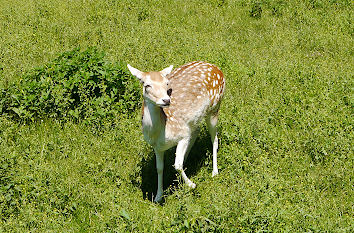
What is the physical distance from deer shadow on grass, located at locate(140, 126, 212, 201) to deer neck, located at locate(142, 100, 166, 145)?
75 cm

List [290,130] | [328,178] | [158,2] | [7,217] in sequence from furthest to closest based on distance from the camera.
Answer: [158,2] < [290,130] < [328,178] < [7,217]

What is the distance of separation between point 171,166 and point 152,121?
1.35 meters

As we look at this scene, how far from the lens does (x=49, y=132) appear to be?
7.93m

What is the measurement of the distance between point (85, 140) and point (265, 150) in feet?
9.03

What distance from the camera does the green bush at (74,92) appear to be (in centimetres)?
812

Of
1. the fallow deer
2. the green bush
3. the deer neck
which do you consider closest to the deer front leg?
the fallow deer

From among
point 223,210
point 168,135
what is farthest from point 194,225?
point 168,135

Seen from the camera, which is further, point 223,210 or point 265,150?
point 265,150

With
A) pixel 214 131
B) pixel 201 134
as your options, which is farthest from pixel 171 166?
pixel 201 134

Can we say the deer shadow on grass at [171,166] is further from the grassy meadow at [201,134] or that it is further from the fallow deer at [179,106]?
the fallow deer at [179,106]

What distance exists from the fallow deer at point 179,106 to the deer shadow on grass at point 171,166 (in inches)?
12.1

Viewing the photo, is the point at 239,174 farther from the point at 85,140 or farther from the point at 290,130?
the point at 85,140

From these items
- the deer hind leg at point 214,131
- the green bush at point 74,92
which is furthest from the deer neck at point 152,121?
the green bush at point 74,92

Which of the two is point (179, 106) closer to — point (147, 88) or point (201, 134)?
point (147, 88)
